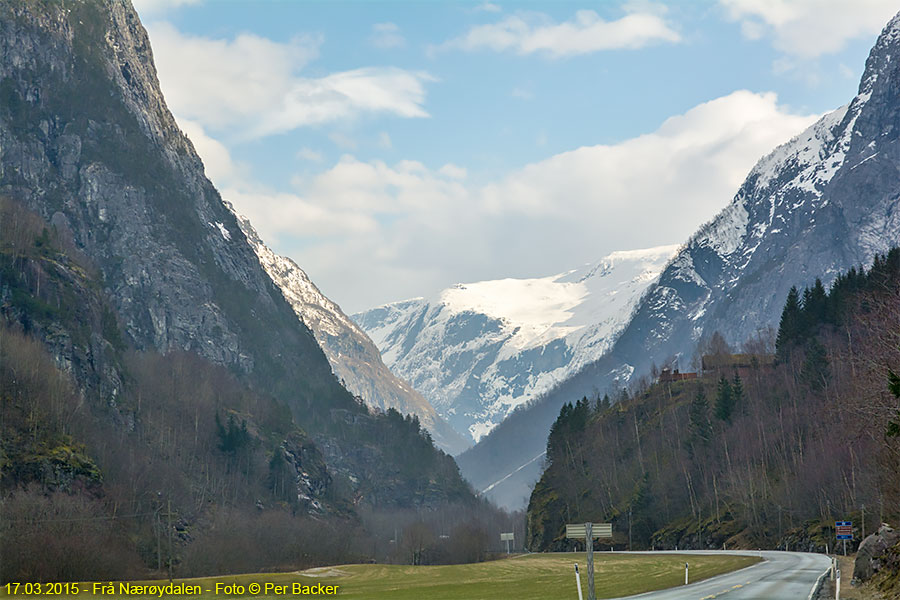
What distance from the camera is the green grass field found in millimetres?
87000

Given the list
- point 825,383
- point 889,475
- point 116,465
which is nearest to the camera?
point 889,475

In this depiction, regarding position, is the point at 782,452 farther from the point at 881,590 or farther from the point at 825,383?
the point at 881,590

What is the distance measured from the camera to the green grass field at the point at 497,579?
8700cm

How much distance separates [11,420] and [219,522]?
1882 inches

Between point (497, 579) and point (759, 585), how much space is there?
49.8m

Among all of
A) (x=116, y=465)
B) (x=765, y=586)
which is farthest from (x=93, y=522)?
(x=765, y=586)

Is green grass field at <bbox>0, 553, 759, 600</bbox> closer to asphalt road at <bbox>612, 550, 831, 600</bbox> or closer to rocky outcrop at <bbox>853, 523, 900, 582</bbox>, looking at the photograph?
asphalt road at <bbox>612, 550, 831, 600</bbox>

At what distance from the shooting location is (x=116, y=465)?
192750 millimetres

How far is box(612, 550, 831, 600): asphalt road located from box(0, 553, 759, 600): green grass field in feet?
12.2

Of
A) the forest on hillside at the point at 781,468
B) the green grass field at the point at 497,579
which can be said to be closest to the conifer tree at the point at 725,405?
the forest on hillside at the point at 781,468

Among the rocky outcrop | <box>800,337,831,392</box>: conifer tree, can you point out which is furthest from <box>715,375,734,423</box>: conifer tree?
the rocky outcrop

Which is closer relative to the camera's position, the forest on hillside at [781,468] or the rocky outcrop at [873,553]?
the rocky outcrop at [873,553]

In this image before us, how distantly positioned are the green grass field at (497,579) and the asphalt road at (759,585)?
3.71 m

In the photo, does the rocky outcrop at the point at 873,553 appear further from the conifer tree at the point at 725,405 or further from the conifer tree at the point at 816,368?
the conifer tree at the point at 725,405
